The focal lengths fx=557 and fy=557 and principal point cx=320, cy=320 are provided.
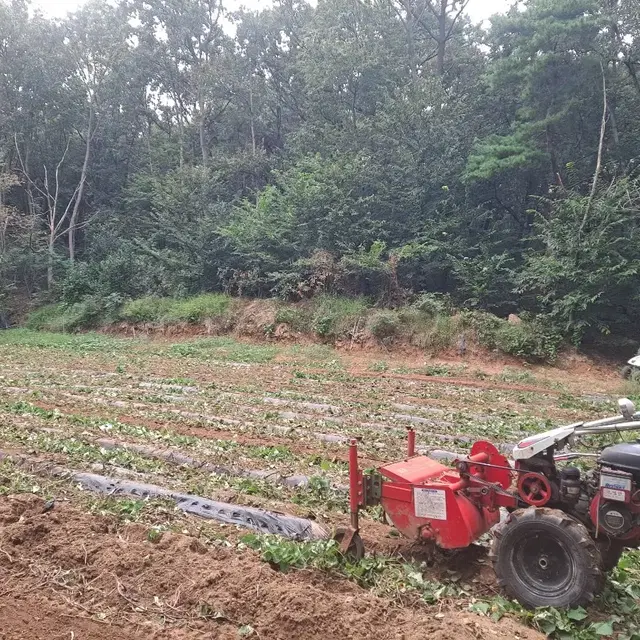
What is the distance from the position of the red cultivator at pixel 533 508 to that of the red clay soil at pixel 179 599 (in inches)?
16.3

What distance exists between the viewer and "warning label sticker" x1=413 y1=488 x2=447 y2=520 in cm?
384

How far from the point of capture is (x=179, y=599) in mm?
3494

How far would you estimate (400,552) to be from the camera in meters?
4.32

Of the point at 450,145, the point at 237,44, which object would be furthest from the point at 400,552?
the point at 237,44

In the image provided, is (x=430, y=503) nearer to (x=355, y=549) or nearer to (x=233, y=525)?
(x=355, y=549)

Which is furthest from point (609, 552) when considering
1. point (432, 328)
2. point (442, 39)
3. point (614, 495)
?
→ point (442, 39)

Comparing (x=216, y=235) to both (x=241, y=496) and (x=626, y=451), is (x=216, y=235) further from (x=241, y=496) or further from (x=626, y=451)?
(x=626, y=451)

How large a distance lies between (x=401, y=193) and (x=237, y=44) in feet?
62.3

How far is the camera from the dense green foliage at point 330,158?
19.1 m

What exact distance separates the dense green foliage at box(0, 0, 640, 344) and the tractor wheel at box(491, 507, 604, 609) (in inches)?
508

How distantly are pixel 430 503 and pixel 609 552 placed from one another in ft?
3.96

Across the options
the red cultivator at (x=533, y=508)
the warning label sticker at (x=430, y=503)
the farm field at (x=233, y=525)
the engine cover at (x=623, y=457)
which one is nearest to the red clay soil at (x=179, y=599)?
the farm field at (x=233, y=525)

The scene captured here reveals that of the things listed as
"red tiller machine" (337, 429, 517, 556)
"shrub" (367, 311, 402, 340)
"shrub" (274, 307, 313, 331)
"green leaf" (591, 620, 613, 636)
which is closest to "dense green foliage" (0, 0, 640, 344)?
"shrub" (367, 311, 402, 340)

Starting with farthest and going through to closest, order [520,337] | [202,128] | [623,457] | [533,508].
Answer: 1. [202,128]
2. [520,337]
3. [533,508]
4. [623,457]
